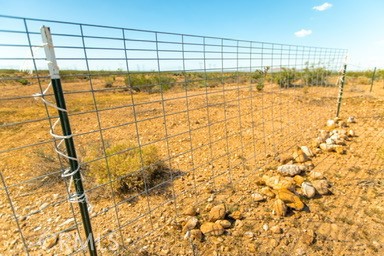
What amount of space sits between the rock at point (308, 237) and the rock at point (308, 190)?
1.97 feet

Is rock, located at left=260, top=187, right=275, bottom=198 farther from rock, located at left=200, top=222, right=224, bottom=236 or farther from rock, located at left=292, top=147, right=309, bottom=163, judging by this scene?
rock, located at left=292, top=147, right=309, bottom=163

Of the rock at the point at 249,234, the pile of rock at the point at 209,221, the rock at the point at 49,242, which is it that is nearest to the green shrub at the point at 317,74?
the pile of rock at the point at 209,221

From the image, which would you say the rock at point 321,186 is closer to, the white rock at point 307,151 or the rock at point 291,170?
the rock at point 291,170

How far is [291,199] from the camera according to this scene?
247 centimetres

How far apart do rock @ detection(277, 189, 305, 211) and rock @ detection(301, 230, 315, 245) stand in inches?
12.1

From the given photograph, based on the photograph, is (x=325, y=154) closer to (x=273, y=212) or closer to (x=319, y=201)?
(x=319, y=201)

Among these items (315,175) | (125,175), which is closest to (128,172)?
(125,175)

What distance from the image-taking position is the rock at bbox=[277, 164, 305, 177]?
309 centimetres

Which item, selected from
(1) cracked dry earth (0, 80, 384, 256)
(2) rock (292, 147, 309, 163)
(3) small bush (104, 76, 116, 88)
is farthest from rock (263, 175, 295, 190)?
(3) small bush (104, 76, 116, 88)

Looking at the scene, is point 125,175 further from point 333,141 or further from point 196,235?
point 333,141

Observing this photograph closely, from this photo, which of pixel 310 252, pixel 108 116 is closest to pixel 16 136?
pixel 108 116

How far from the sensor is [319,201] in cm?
256

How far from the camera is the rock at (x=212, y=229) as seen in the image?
2.13 metres

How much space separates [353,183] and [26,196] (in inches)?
167
